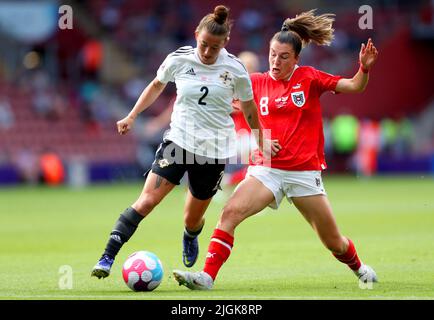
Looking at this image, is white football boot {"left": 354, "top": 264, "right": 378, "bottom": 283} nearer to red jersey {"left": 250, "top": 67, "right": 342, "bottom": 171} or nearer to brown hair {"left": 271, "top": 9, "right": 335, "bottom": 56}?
red jersey {"left": 250, "top": 67, "right": 342, "bottom": 171}

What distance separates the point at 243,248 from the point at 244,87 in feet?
14.7

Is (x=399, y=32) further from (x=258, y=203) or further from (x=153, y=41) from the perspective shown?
(x=258, y=203)

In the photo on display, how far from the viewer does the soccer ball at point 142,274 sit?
30.2ft

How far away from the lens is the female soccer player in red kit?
31.0 ft

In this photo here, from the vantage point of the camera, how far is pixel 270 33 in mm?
38250

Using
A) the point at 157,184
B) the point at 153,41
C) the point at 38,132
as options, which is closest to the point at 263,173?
the point at 157,184

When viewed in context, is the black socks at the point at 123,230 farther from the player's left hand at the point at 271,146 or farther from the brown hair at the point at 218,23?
the brown hair at the point at 218,23

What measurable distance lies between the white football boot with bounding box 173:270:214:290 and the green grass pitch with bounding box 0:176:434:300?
0.34ft

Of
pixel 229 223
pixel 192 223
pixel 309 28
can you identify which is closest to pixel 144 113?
pixel 192 223

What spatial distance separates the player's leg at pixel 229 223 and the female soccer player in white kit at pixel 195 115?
46cm

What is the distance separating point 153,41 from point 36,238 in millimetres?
22267

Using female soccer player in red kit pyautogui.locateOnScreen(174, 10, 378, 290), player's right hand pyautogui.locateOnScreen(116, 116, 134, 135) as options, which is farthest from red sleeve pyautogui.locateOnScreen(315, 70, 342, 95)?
player's right hand pyautogui.locateOnScreen(116, 116, 134, 135)
